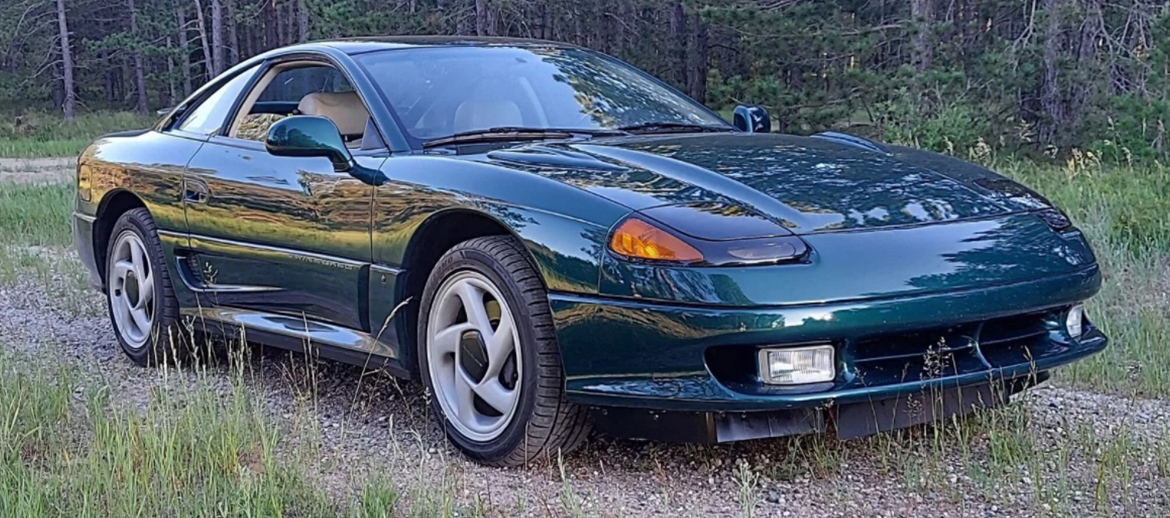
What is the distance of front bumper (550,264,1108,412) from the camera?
9.38 feet

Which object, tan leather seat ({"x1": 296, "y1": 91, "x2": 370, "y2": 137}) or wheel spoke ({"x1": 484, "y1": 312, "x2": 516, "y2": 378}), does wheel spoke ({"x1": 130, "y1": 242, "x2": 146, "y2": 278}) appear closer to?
tan leather seat ({"x1": 296, "y1": 91, "x2": 370, "y2": 137})

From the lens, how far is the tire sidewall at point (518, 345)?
3.19 m

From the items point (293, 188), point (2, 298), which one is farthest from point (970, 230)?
point (2, 298)

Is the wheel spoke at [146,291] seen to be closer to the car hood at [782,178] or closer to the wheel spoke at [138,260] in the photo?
the wheel spoke at [138,260]

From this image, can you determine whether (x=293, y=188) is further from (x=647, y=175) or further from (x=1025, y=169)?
(x=1025, y=169)

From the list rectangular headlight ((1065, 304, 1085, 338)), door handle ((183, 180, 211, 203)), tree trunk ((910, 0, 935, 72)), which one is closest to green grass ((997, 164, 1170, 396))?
rectangular headlight ((1065, 304, 1085, 338))

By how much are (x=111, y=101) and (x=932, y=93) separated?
46.3 m

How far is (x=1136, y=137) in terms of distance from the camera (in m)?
13.2

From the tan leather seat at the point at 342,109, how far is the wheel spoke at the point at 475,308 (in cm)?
135

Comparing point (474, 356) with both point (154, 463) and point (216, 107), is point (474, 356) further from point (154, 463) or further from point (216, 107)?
point (216, 107)

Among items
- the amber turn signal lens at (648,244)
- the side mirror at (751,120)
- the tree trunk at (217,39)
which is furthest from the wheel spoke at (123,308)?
the tree trunk at (217,39)

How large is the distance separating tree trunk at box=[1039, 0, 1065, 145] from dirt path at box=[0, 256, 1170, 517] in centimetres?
1315

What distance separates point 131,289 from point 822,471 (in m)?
3.27

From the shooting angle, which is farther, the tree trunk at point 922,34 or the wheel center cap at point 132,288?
the tree trunk at point 922,34
